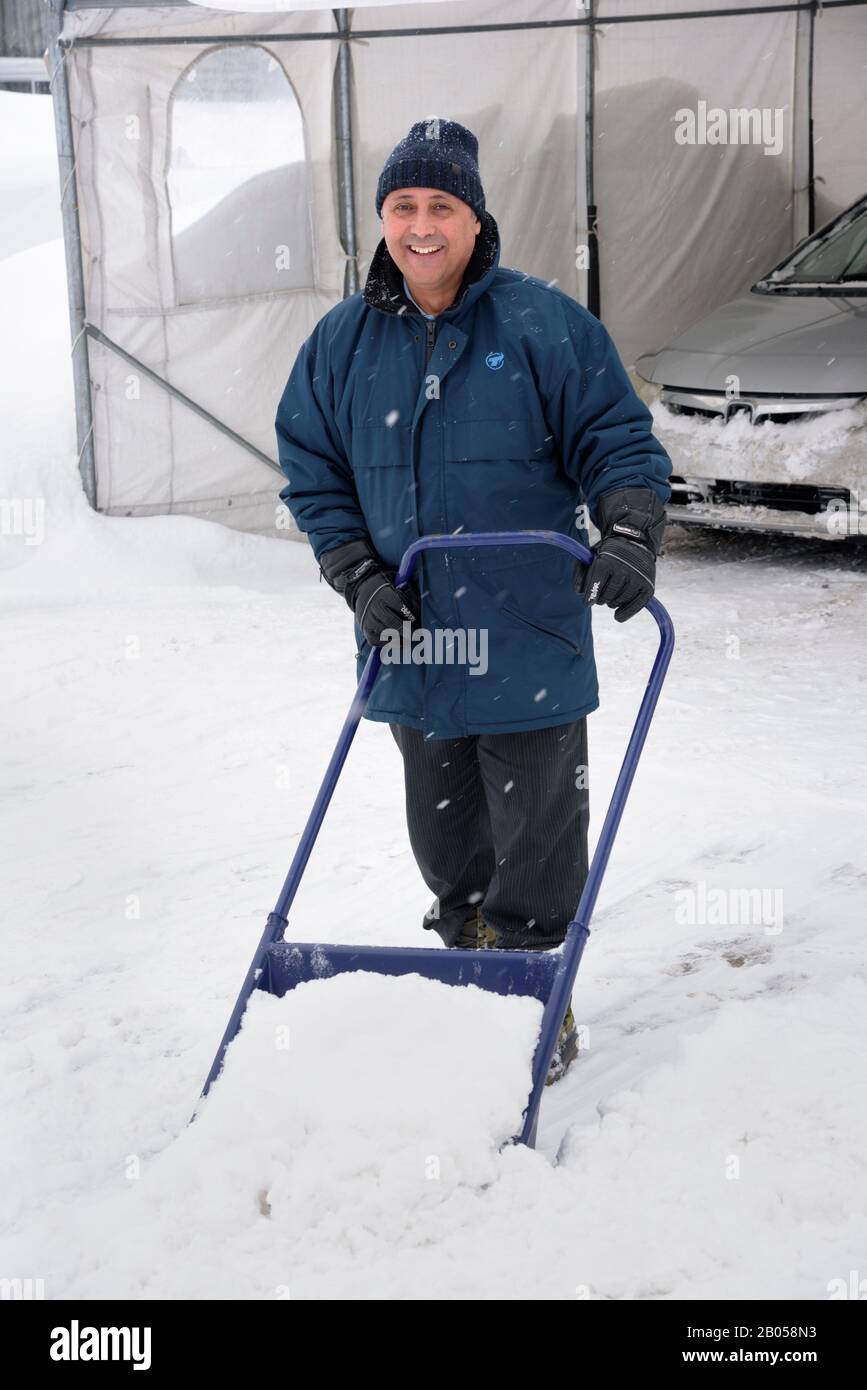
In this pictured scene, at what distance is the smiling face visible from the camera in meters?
2.83

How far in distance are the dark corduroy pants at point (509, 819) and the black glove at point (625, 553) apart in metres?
0.41

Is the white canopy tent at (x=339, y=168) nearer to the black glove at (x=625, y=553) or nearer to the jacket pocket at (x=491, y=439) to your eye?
the jacket pocket at (x=491, y=439)

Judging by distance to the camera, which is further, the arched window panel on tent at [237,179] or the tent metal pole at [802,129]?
the tent metal pole at [802,129]

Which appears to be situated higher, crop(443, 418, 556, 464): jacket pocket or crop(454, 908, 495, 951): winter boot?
crop(443, 418, 556, 464): jacket pocket

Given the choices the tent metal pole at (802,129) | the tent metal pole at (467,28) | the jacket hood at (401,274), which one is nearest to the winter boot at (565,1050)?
the jacket hood at (401,274)

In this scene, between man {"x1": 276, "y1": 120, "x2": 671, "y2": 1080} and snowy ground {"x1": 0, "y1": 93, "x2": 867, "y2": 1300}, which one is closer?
snowy ground {"x1": 0, "y1": 93, "x2": 867, "y2": 1300}

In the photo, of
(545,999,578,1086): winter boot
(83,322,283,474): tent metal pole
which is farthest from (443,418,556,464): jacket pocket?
(83,322,283,474): tent metal pole

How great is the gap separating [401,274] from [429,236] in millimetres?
128

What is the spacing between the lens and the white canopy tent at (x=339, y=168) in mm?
7961

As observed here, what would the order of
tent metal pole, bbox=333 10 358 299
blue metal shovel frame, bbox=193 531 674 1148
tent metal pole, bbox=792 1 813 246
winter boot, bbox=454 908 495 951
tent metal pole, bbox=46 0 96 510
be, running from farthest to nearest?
tent metal pole, bbox=792 1 813 246 → tent metal pole, bbox=333 10 358 299 → tent metal pole, bbox=46 0 96 510 → winter boot, bbox=454 908 495 951 → blue metal shovel frame, bbox=193 531 674 1148

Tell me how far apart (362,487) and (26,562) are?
5304 mm

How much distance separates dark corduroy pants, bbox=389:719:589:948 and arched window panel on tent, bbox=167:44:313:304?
18.8 feet

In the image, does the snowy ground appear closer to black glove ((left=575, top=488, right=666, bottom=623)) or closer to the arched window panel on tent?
black glove ((left=575, top=488, right=666, bottom=623))

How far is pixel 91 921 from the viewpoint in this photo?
13.7 feet
